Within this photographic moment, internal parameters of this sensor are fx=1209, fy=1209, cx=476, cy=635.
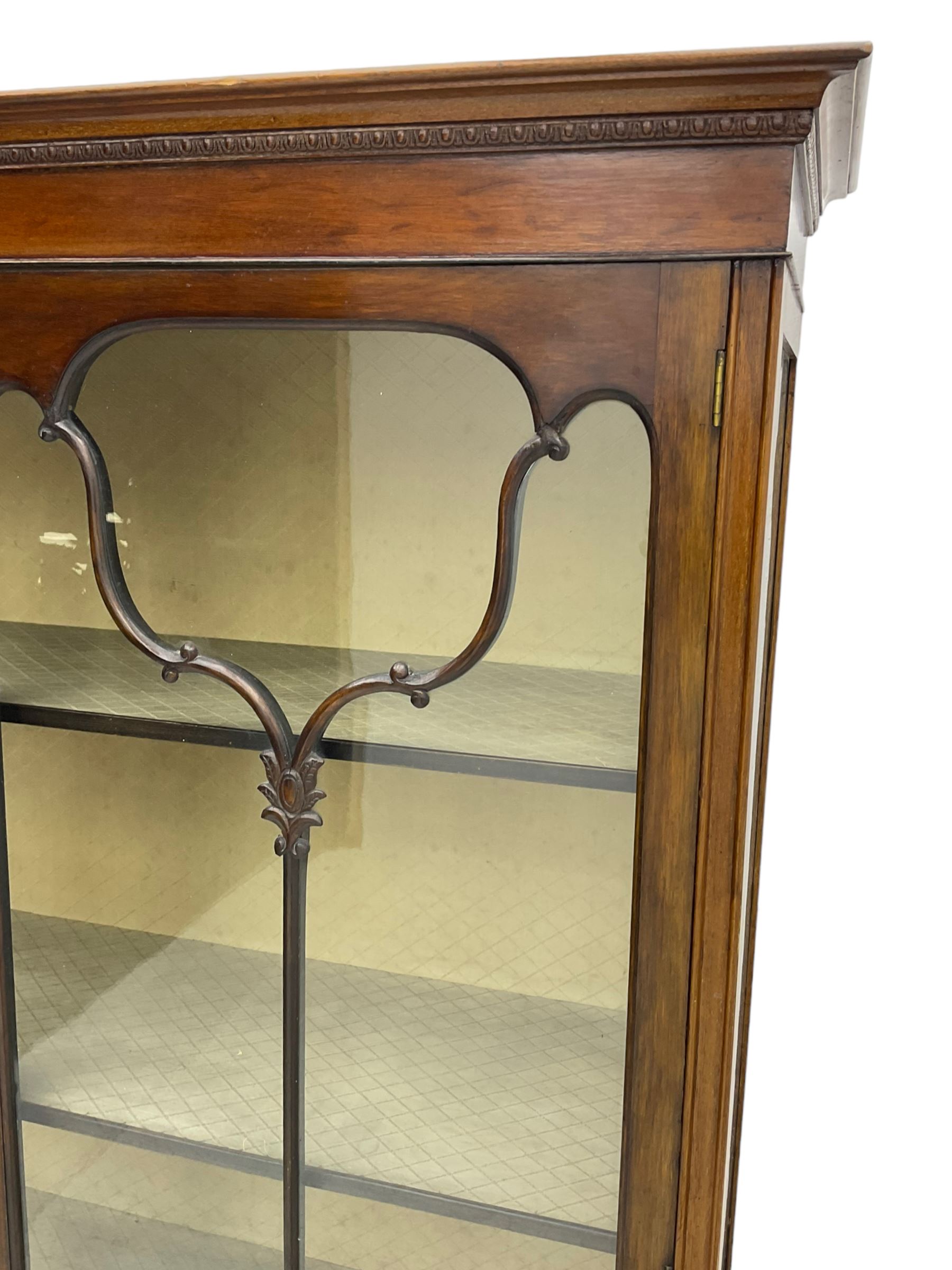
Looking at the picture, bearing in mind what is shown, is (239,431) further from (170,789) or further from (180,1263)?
(180,1263)

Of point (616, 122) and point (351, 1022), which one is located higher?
point (616, 122)

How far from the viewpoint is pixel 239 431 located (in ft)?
2.34

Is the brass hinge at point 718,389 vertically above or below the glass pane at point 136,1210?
above

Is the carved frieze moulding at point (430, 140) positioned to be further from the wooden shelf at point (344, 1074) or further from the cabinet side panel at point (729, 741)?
the wooden shelf at point (344, 1074)

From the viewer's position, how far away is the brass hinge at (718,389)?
583 millimetres

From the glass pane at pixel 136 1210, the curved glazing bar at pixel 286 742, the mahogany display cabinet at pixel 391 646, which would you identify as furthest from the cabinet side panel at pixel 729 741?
the glass pane at pixel 136 1210

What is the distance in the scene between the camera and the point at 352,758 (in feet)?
2.31

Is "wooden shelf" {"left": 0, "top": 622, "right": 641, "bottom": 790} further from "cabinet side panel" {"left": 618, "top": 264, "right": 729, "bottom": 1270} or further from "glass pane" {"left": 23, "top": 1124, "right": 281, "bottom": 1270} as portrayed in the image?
"glass pane" {"left": 23, "top": 1124, "right": 281, "bottom": 1270}

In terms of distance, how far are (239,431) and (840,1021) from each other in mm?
772

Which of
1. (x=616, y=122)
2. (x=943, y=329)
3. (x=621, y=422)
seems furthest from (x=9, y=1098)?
(x=943, y=329)

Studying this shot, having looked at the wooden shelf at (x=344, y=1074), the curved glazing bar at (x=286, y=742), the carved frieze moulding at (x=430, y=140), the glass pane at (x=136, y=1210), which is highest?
the carved frieze moulding at (x=430, y=140)

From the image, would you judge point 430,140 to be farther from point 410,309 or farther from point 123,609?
point 123,609

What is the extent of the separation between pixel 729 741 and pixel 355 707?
8.5 inches

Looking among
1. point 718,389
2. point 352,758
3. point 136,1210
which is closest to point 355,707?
point 352,758
